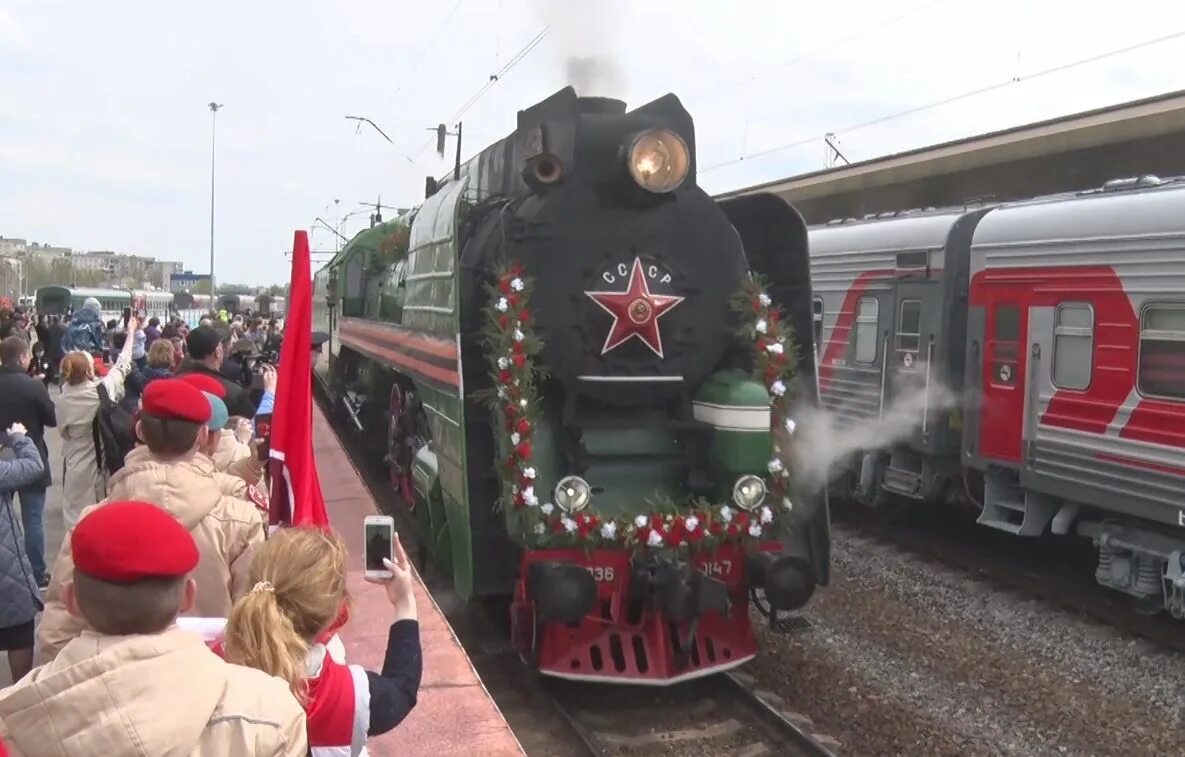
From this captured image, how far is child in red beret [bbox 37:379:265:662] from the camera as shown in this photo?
9.55 ft

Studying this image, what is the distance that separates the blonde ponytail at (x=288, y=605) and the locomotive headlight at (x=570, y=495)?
3056 mm

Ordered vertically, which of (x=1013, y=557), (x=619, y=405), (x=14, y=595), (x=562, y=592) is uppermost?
(x=619, y=405)

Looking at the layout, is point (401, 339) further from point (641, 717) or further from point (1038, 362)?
point (1038, 362)

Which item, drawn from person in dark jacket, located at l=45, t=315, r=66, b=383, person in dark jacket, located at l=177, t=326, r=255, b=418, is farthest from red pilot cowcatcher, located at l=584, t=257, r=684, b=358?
person in dark jacket, located at l=45, t=315, r=66, b=383

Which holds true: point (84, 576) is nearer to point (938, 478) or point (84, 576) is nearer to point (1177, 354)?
point (1177, 354)

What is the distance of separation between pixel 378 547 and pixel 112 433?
3.92 metres

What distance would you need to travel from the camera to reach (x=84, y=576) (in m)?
1.85

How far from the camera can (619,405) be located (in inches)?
231

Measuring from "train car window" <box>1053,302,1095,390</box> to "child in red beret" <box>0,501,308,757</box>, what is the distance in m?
7.14

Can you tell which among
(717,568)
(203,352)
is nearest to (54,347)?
(203,352)

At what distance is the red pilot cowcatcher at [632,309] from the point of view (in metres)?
5.68

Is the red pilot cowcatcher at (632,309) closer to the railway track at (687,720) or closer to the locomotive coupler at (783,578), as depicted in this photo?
the locomotive coupler at (783,578)

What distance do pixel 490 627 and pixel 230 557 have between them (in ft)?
13.0

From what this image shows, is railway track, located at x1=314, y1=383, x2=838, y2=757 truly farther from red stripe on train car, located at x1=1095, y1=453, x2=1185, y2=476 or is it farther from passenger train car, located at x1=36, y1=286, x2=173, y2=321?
passenger train car, located at x1=36, y1=286, x2=173, y2=321
